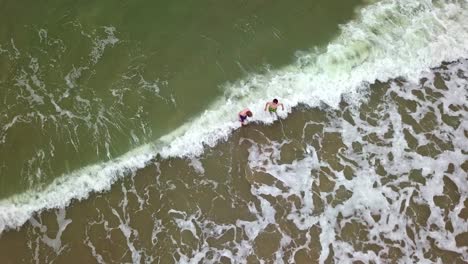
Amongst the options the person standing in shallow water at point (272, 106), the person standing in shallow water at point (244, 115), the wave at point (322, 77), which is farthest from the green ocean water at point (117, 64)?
the person standing in shallow water at point (272, 106)

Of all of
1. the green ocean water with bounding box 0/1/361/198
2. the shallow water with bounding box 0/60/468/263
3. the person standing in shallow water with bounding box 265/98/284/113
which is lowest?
the shallow water with bounding box 0/60/468/263

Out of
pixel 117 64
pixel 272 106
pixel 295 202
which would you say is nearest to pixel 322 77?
pixel 272 106

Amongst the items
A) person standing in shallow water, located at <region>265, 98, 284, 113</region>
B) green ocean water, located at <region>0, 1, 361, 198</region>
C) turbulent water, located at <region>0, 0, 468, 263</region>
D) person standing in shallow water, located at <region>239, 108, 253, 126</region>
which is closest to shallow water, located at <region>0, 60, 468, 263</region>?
turbulent water, located at <region>0, 0, 468, 263</region>

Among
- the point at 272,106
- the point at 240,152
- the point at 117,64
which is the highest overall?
the point at 117,64

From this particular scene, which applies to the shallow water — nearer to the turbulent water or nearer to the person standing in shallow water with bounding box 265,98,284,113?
the turbulent water

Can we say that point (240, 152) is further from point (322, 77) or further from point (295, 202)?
point (322, 77)
